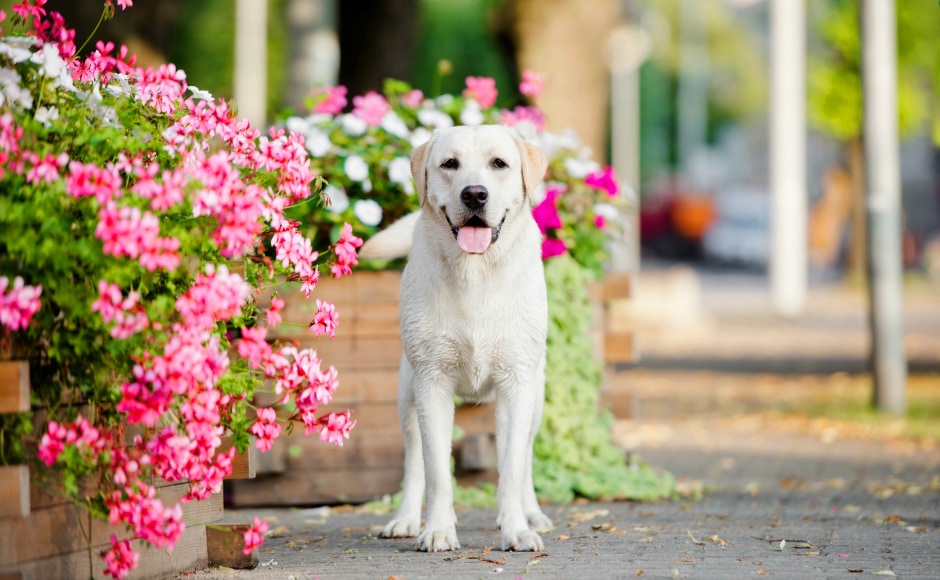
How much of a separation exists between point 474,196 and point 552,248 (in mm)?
2244

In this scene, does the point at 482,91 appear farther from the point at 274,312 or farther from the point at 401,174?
the point at 274,312

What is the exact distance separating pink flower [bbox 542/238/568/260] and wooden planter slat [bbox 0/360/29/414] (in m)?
3.98

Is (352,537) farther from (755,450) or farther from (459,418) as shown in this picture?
(755,450)

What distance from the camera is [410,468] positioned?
573 cm

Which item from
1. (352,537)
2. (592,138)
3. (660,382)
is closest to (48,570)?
(352,537)

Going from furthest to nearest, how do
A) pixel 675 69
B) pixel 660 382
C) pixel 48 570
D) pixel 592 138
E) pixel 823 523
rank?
pixel 675 69, pixel 660 382, pixel 592 138, pixel 823 523, pixel 48 570

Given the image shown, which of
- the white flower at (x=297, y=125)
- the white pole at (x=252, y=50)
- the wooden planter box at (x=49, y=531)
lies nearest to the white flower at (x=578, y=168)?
the white flower at (x=297, y=125)

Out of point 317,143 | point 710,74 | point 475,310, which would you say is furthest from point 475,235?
point 710,74

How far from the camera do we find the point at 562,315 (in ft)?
24.2

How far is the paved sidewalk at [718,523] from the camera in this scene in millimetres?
4746

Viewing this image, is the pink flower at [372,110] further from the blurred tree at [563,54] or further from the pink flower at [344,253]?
the blurred tree at [563,54]

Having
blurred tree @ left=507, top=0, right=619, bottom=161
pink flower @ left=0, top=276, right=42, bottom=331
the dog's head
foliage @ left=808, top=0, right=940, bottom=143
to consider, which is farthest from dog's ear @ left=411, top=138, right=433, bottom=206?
foliage @ left=808, top=0, right=940, bottom=143

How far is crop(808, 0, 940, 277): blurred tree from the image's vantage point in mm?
27562

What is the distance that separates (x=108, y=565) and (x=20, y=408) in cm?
63
